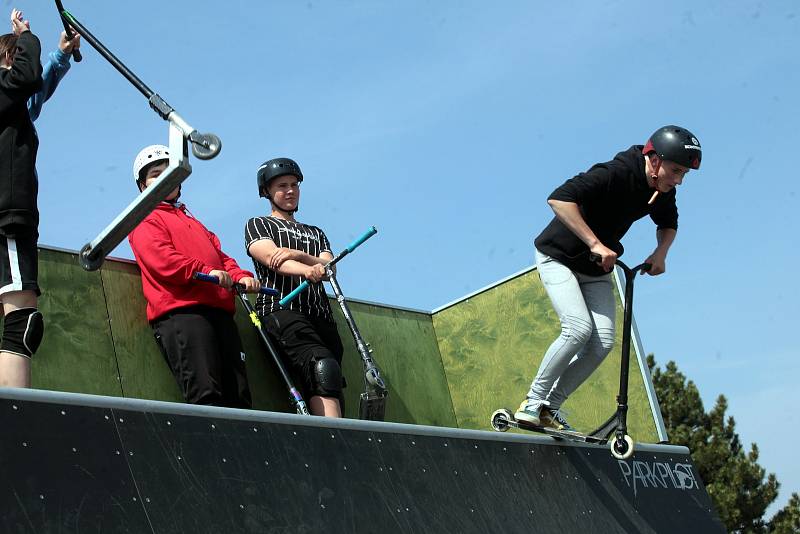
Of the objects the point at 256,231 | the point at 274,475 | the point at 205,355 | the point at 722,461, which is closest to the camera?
the point at 274,475

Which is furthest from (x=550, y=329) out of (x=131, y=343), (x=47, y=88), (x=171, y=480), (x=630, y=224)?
(x=171, y=480)

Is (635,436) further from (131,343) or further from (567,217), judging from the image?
(131,343)

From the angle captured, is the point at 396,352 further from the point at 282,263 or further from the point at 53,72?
the point at 53,72

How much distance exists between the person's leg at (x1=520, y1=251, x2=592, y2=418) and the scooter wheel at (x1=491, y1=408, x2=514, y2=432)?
98 millimetres

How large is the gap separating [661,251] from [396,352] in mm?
2366

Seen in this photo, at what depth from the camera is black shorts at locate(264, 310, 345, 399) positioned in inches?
202

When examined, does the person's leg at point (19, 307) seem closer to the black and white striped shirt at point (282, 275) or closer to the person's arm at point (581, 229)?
the black and white striped shirt at point (282, 275)

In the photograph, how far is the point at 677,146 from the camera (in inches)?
192

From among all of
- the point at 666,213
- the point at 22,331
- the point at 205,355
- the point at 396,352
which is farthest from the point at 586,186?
the point at 22,331

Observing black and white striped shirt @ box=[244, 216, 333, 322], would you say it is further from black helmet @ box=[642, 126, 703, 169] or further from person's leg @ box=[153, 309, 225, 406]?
black helmet @ box=[642, 126, 703, 169]

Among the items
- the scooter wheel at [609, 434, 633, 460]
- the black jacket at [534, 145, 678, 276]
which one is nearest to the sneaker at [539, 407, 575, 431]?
the scooter wheel at [609, 434, 633, 460]

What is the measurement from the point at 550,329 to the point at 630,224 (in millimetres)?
2058

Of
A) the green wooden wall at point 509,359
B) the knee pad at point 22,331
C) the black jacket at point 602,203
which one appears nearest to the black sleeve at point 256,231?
the black jacket at point 602,203

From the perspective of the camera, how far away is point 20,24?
4.01 meters
